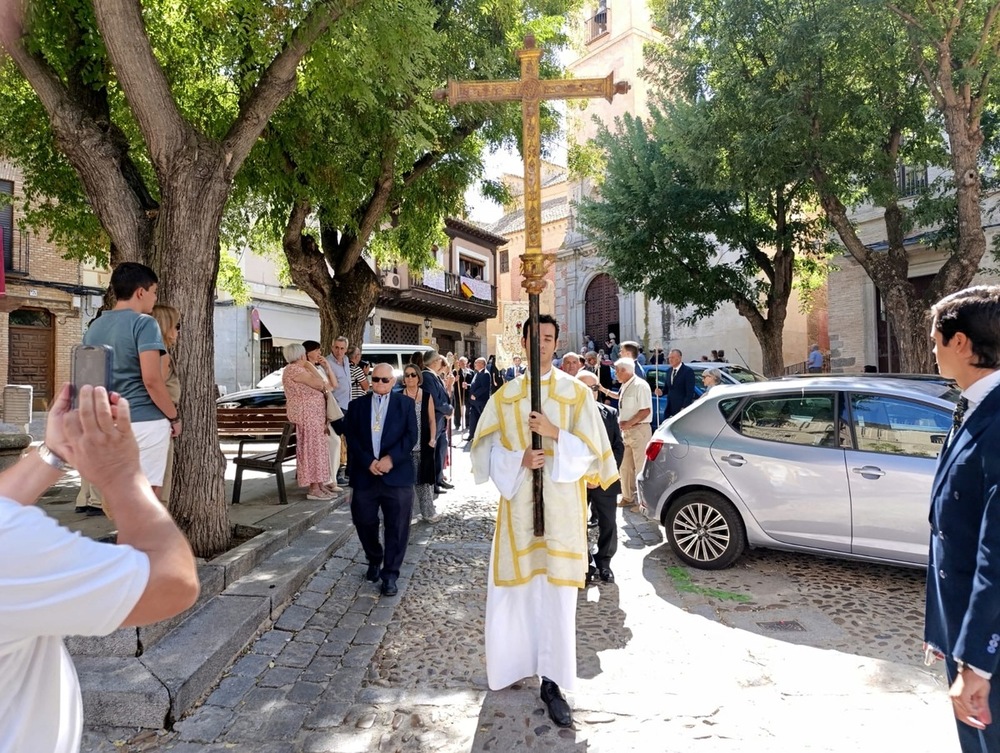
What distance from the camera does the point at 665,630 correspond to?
4.37 metres

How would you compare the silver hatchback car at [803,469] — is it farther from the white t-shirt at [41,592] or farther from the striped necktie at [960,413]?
the white t-shirt at [41,592]

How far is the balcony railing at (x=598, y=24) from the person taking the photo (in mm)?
32344

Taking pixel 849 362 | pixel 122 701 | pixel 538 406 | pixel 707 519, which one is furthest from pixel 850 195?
pixel 122 701

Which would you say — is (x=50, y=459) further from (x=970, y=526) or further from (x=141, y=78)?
(x=141, y=78)

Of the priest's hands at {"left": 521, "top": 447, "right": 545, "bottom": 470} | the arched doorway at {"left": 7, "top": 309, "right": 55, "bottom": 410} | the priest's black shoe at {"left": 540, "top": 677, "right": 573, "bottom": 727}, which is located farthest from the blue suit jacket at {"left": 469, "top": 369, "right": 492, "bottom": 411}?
the arched doorway at {"left": 7, "top": 309, "right": 55, "bottom": 410}

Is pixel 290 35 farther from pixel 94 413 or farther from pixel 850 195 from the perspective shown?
pixel 850 195

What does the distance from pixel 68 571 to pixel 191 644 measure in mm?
2945

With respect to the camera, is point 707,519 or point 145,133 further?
point 707,519

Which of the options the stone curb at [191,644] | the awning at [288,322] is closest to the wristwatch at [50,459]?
the stone curb at [191,644]

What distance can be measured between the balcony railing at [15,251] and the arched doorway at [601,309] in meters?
21.8

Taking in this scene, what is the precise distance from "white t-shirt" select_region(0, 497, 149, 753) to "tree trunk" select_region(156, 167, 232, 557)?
141 inches

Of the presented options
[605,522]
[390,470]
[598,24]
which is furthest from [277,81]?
[598,24]

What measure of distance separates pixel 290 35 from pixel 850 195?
10.9 m

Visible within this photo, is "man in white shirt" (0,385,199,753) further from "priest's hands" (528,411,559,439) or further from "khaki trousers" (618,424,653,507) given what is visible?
"khaki trousers" (618,424,653,507)
